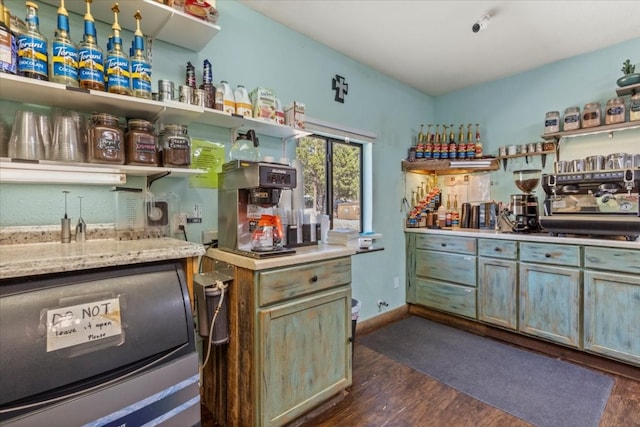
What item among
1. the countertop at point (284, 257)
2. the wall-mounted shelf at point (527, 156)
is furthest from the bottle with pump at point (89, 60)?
the wall-mounted shelf at point (527, 156)

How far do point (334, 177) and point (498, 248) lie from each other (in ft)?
5.20

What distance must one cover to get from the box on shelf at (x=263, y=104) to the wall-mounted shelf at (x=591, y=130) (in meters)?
2.57

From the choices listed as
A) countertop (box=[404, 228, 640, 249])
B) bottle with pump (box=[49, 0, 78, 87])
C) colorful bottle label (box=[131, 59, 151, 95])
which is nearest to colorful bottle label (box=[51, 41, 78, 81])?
bottle with pump (box=[49, 0, 78, 87])

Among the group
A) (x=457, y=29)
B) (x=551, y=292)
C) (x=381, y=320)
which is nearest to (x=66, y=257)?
(x=381, y=320)

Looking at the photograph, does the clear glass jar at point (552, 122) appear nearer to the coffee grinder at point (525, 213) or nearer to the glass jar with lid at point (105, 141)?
the coffee grinder at point (525, 213)

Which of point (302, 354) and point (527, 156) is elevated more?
point (527, 156)

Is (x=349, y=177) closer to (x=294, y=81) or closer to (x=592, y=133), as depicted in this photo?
(x=294, y=81)

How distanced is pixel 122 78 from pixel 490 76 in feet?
11.0

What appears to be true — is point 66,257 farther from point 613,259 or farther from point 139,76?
point 613,259

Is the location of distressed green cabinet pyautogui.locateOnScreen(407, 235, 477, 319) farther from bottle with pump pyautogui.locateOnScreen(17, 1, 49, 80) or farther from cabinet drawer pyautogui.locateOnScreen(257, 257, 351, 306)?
bottle with pump pyautogui.locateOnScreen(17, 1, 49, 80)

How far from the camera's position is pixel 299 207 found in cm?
200

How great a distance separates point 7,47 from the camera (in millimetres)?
1105

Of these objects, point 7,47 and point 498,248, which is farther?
point 498,248

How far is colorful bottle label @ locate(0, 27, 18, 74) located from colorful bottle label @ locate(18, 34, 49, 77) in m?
0.02
